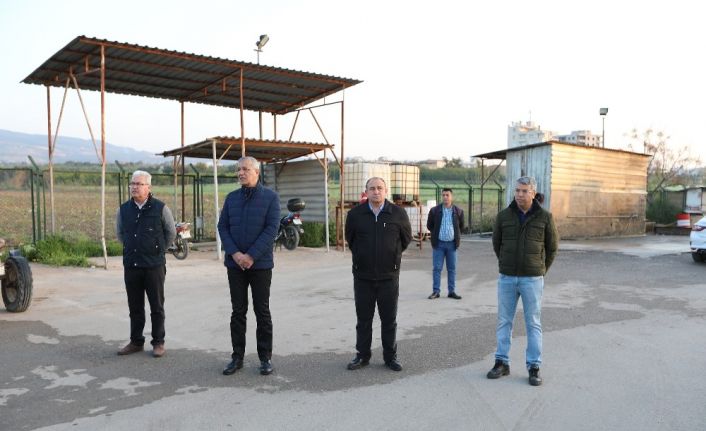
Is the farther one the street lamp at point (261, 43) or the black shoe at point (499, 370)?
the street lamp at point (261, 43)

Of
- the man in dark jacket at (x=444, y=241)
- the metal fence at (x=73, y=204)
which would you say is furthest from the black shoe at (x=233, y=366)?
the metal fence at (x=73, y=204)

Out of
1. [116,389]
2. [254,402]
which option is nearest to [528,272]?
[254,402]

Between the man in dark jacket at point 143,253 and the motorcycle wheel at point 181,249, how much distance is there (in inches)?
304

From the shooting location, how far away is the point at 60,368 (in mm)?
5316

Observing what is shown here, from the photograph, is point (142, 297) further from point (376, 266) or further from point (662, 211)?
point (662, 211)

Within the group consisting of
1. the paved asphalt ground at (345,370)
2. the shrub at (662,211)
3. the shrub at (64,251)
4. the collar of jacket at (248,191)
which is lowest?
the paved asphalt ground at (345,370)

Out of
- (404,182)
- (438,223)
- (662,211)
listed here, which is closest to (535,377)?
(438,223)

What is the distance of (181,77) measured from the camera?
46.6ft

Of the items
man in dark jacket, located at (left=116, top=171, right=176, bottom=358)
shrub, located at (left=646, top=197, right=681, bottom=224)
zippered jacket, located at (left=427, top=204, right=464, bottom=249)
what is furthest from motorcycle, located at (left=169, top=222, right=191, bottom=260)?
shrub, located at (left=646, top=197, right=681, bottom=224)

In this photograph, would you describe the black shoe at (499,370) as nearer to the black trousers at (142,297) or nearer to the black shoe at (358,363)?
the black shoe at (358,363)

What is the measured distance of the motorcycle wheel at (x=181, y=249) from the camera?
1346 centimetres

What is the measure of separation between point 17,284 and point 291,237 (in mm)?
8722

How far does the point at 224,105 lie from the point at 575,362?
45.7 feet

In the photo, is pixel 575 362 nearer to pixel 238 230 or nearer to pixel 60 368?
pixel 238 230
